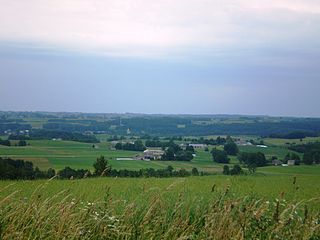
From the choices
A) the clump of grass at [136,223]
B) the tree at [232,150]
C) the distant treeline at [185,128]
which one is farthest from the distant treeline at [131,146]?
the clump of grass at [136,223]

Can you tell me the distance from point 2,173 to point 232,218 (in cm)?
2044

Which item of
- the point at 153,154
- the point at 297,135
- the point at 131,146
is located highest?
the point at 297,135

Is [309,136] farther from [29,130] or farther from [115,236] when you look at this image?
[115,236]

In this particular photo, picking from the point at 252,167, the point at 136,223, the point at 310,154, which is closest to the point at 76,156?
the point at 252,167

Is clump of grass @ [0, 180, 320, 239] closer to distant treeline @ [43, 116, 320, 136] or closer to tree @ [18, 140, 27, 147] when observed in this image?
tree @ [18, 140, 27, 147]

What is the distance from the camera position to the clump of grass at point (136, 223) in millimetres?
6473

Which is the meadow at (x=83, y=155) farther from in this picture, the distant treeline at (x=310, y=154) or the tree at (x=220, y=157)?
the distant treeline at (x=310, y=154)

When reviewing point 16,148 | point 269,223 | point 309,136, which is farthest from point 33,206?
point 309,136

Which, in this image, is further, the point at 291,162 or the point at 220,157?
the point at 220,157

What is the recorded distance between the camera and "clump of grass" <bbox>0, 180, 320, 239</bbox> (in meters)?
6.47

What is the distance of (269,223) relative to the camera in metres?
Result: 7.36

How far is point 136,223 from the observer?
23.4 feet

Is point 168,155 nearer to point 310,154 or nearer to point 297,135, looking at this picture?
point 310,154

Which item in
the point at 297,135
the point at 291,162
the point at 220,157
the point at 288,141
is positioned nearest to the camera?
the point at 291,162
